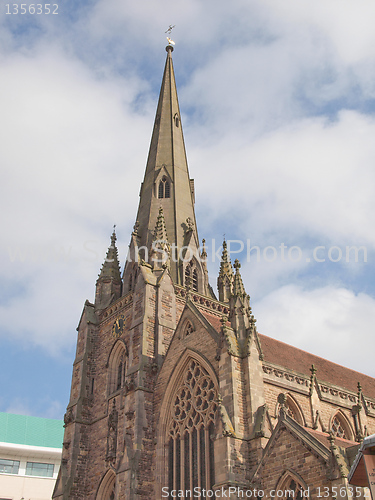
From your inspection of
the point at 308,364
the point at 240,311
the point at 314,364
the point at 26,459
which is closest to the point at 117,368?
the point at 240,311

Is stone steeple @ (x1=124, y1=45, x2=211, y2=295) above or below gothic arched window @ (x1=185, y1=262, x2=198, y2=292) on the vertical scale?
above

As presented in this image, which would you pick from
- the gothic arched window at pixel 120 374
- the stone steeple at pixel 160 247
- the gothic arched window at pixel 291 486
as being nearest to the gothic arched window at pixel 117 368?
the gothic arched window at pixel 120 374

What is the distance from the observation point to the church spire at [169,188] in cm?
2859

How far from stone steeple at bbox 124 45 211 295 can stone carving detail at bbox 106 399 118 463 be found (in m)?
6.91

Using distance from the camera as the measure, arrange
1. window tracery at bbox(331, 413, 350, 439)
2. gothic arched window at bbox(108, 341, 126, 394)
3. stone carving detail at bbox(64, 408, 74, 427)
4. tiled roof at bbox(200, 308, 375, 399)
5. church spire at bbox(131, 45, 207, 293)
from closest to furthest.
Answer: window tracery at bbox(331, 413, 350, 439) → tiled roof at bbox(200, 308, 375, 399) → gothic arched window at bbox(108, 341, 126, 394) → stone carving detail at bbox(64, 408, 74, 427) → church spire at bbox(131, 45, 207, 293)

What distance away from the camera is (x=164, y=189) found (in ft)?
102

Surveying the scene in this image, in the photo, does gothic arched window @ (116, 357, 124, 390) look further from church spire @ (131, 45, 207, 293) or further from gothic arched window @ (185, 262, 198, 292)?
gothic arched window @ (185, 262, 198, 292)

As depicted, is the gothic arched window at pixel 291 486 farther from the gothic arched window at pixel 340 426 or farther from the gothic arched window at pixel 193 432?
the gothic arched window at pixel 340 426

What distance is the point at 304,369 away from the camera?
948 inches

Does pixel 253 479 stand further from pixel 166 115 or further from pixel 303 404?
pixel 166 115

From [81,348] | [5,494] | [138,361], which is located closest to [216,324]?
[138,361]

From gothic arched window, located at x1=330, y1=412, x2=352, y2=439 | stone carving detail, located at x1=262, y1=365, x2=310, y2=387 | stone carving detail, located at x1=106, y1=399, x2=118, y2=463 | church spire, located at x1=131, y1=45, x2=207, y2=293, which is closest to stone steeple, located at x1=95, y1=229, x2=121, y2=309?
church spire, located at x1=131, y1=45, x2=207, y2=293

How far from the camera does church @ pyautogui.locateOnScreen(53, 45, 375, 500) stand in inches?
635

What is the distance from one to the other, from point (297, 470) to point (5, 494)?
2895 cm
